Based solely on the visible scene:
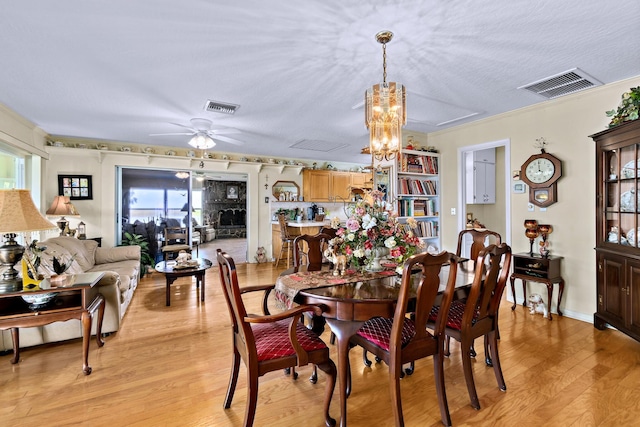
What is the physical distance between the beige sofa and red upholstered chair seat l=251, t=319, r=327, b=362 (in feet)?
6.20

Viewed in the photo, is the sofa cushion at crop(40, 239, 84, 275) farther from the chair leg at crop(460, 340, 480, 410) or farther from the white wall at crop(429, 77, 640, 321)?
the white wall at crop(429, 77, 640, 321)

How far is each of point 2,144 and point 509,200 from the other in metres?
6.28

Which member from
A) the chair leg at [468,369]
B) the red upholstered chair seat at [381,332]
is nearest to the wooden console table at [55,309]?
the red upholstered chair seat at [381,332]

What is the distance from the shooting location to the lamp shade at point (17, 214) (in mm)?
2121

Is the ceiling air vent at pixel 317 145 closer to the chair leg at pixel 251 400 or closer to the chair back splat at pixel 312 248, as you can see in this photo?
the chair back splat at pixel 312 248

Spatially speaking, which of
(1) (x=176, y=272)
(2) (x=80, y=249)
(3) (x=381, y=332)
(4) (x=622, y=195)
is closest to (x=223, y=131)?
(1) (x=176, y=272)

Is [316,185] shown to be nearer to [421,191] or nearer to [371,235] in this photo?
[421,191]

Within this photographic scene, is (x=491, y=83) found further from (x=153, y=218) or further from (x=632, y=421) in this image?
(x=153, y=218)

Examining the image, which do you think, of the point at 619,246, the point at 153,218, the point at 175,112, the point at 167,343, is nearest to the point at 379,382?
the point at 167,343

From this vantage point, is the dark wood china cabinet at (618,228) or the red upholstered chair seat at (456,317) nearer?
the red upholstered chair seat at (456,317)

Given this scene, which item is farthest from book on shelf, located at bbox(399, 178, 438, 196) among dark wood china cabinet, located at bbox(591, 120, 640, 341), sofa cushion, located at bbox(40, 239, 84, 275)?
sofa cushion, located at bbox(40, 239, 84, 275)

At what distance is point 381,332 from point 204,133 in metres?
3.46

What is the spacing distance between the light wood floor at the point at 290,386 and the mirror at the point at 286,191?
14.0 feet

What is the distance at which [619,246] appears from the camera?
2.74 m
